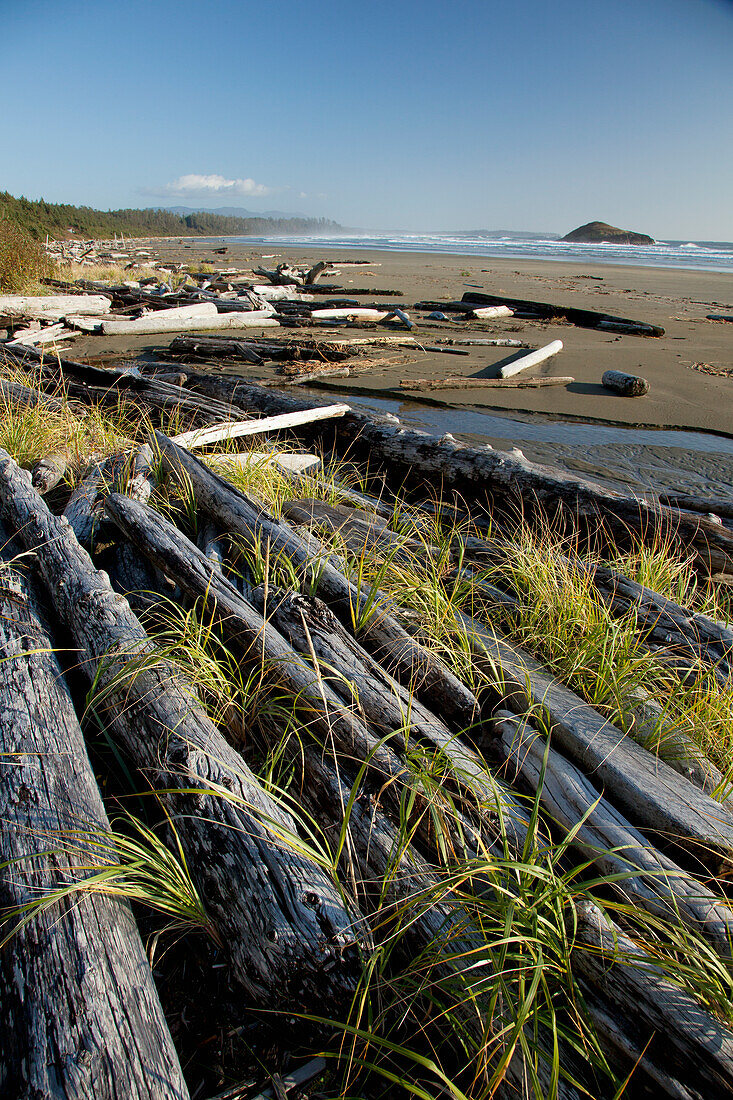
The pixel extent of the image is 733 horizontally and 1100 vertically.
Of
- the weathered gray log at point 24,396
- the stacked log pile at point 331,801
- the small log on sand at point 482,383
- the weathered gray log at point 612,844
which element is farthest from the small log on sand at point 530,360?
the weathered gray log at point 612,844

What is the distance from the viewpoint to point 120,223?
77.2m

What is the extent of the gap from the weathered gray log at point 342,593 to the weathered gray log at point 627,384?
22.1 feet

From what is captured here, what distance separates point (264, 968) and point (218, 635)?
1.24 m

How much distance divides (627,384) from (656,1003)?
805cm

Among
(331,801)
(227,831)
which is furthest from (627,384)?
(227,831)

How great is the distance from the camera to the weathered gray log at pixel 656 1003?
4.00 feet

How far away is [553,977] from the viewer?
4.64 ft

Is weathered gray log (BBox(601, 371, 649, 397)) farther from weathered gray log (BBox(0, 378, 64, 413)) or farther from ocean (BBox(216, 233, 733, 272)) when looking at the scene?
ocean (BBox(216, 233, 733, 272))

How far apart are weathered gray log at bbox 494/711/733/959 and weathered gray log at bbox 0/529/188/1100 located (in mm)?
1080

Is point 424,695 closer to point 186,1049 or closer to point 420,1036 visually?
point 420,1036

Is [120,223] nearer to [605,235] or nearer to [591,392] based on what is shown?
[605,235]

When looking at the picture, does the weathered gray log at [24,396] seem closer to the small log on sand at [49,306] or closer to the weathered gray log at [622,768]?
the weathered gray log at [622,768]

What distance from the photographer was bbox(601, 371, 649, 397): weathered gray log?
799 cm

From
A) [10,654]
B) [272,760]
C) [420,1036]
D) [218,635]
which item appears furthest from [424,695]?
[10,654]
